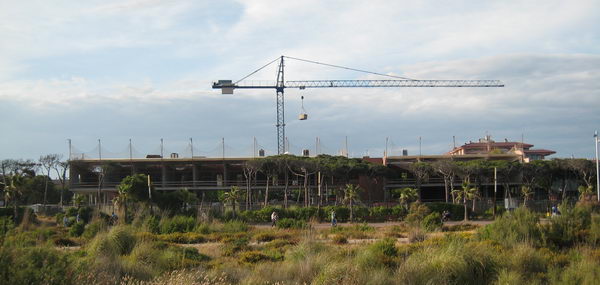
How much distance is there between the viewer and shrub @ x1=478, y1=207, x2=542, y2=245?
72.8ft

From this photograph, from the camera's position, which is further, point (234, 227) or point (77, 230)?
point (234, 227)

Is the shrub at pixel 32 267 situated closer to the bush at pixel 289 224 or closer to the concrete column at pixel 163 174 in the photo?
the bush at pixel 289 224

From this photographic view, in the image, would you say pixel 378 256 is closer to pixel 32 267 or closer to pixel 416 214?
pixel 32 267

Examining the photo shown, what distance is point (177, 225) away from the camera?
35000 millimetres

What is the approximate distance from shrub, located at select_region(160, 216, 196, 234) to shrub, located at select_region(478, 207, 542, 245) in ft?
55.0

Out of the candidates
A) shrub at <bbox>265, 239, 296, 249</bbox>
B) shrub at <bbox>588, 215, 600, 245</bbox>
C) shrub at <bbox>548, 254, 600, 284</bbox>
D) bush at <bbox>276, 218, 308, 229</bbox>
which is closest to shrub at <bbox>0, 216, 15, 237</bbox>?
shrub at <bbox>265, 239, 296, 249</bbox>

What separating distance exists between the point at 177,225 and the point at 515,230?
1894 cm

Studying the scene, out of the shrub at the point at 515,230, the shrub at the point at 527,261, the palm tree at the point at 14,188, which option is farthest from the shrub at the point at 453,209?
the palm tree at the point at 14,188

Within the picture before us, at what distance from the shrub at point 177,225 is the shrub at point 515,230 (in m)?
16.8

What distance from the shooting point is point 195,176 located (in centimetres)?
8056

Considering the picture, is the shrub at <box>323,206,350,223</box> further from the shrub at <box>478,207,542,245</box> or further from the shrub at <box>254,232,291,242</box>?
the shrub at <box>478,207,542,245</box>

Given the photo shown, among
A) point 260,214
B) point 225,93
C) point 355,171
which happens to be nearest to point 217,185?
point 355,171

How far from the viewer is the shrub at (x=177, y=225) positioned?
112 ft

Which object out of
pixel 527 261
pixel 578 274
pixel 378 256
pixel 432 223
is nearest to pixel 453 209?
pixel 432 223
